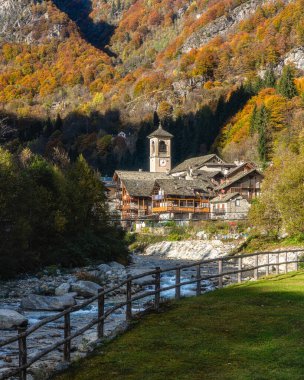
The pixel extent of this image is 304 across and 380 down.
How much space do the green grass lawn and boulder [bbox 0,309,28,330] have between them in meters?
5.51

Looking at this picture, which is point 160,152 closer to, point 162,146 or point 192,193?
point 162,146

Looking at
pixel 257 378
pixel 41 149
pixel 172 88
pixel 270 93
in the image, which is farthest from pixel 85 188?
pixel 172 88

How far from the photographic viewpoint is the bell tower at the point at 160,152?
109794mm

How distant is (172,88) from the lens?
17612 cm

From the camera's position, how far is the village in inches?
3206

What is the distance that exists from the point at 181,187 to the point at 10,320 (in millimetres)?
66208

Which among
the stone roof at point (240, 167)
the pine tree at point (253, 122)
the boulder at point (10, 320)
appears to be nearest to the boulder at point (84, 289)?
the boulder at point (10, 320)

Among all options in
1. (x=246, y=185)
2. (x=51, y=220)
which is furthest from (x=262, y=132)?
(x=51, y=220)

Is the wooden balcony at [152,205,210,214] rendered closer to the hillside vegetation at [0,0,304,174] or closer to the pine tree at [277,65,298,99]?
the hillside vegetation at [0,0,304,174]

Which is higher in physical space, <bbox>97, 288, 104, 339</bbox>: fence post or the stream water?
<bbox>97, 288, 104, 339</bbox>: fence post

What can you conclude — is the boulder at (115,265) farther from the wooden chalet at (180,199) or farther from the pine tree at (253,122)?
the pine tree at (253,122)

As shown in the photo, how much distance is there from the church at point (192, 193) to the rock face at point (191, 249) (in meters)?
15.0

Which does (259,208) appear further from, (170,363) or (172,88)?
(172,88)

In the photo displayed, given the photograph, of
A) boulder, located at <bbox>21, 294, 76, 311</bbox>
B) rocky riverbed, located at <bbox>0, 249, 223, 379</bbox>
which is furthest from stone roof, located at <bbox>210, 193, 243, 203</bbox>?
boulder, located at <bbox>21, 294, 76, 311</bbox>
